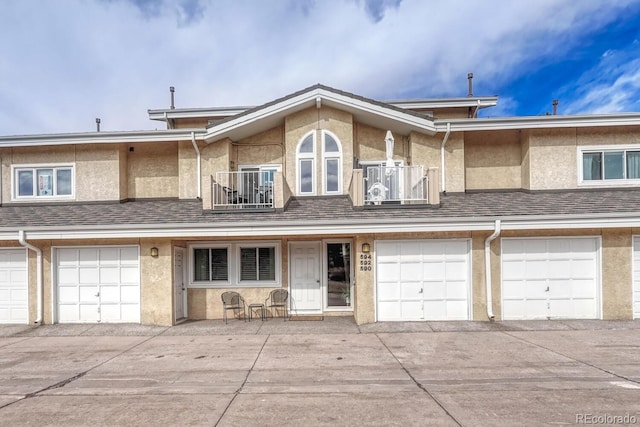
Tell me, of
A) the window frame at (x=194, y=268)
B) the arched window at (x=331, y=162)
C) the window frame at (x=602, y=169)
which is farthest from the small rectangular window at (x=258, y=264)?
the window frame at (x=602, y=169)

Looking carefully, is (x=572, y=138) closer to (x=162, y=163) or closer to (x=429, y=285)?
(x=429, y=285)

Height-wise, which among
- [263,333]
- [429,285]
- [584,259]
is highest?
[584,259]

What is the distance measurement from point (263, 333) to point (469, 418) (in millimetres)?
5959

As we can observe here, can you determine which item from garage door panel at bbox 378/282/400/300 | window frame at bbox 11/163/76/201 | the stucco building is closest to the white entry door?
the stucco building

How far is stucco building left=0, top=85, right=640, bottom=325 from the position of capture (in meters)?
10.2

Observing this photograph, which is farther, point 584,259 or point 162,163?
point 162,163

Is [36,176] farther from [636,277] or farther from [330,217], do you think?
[636,277]

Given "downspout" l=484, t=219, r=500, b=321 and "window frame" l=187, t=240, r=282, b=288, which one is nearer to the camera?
"downspout" l=484, t=219, r=500, b=321

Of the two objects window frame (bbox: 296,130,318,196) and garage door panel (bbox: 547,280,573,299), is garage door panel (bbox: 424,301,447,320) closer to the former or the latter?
garage door panel (bbox: 547,280,573,299)

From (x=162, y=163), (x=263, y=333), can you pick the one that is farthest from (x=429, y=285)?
(x=162, y=163)

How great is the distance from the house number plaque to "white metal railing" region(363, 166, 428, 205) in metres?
1.74

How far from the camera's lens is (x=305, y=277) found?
11719 millimetres

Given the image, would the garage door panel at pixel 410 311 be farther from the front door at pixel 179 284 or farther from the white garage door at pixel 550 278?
the front door at pixel 179 284

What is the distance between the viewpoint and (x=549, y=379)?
612 cm
